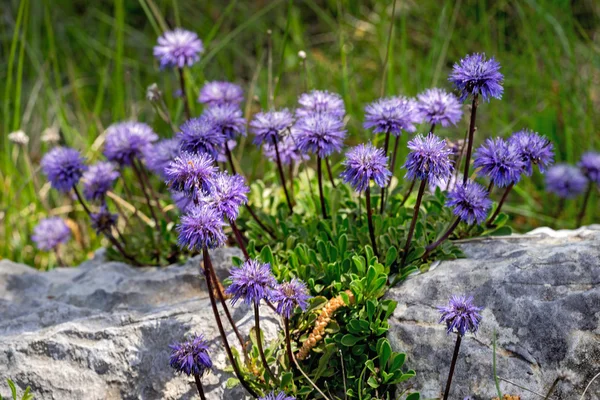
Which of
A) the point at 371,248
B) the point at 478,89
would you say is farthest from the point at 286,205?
the point at 478,89

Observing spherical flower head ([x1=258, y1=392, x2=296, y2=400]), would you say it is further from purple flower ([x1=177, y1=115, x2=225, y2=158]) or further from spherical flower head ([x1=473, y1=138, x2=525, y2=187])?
Result: spherical flower head ([x1=473, y1=138, x2=525, y2=187])

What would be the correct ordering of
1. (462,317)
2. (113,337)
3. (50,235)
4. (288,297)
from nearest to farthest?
(462,317) → (288,297) → (113,337) → (50,235)

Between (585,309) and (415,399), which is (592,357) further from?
(415,399)

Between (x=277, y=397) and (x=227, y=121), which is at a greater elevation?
(x=227, y=121)

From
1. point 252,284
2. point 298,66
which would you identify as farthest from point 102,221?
→ point 298,66

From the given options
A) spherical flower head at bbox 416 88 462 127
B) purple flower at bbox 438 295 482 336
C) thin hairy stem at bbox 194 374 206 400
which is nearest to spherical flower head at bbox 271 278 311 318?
thin hairy stem at bbox 194 374 206 400

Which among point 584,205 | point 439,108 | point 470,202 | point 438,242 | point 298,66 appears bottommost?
point 438,242

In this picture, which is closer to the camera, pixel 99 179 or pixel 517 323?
pixel 517 323

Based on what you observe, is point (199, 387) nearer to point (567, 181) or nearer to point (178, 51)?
point (178, 51)
